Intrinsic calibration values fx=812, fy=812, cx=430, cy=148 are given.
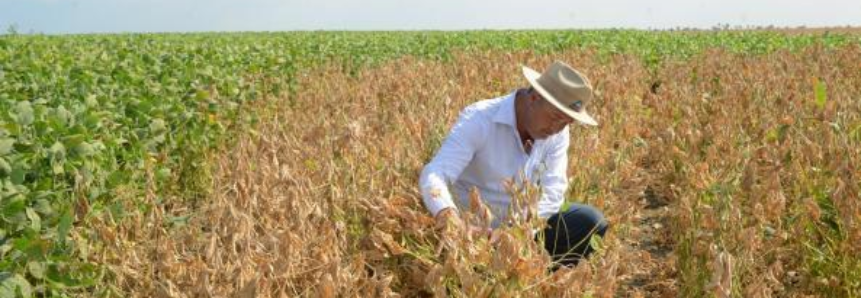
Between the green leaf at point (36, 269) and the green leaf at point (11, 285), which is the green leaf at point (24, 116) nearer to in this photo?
the green leaf at point (36, 269)

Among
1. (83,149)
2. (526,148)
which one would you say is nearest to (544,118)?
(526,148)

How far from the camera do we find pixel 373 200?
2.81 meters

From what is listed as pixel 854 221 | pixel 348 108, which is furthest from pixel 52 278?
pixel 348 108

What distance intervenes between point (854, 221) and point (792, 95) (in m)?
3.75

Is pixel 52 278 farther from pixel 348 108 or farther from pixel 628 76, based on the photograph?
pixel 628 76

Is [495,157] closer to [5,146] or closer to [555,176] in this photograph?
[555,176]

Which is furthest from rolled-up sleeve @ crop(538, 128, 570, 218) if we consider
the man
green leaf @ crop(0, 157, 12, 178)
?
green leaf @ crop(0, 157, 12, 178)

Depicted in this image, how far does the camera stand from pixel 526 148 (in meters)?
3.39

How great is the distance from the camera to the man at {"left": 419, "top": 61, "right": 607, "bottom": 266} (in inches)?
119

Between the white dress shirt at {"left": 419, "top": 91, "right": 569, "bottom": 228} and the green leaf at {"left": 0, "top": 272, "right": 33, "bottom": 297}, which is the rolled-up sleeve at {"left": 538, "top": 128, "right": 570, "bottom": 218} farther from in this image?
the green leaf at {"left": 0, "top": 272, "right": 33, "bottom": 297}

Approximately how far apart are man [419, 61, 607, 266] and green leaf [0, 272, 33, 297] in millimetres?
1282

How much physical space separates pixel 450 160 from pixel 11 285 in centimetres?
154

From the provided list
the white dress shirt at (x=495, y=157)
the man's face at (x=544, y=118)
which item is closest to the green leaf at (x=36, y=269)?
the white dress shirt at (x=495, y=157)

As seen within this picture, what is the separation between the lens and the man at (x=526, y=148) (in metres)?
3.04
